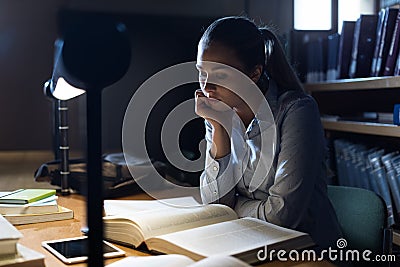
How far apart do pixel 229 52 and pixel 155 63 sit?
73 centimetres

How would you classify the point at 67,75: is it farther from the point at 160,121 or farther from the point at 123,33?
the point at 160,121

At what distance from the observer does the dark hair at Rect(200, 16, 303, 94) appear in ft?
3.49

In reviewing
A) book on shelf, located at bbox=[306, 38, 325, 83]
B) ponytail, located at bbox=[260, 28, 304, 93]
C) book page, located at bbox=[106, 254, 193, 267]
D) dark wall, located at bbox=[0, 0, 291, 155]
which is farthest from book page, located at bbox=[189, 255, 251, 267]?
book on shelf, located at bbox=[306, 38, 325, 83]

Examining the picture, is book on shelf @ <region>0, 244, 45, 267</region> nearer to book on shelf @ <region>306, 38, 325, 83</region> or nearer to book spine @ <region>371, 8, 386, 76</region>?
book spine @ <region>371, 8, 386, 76</region>

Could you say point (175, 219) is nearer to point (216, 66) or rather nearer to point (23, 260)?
point (23, 260)

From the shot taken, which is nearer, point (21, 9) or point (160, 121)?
point (21, 9)

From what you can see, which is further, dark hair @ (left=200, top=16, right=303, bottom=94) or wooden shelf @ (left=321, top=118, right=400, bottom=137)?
wooden shelf @ (left=321, top=118, right=400, bottom=137)

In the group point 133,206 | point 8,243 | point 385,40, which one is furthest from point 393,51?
point 8,243

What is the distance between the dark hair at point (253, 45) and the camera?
1063 mm

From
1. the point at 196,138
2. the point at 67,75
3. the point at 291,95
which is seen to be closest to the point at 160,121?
the point at 196,138

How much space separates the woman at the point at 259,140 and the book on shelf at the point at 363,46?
0.63m

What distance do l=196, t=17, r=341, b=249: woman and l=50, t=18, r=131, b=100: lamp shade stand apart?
75cm

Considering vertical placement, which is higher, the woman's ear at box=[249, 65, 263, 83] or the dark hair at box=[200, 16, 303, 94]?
the dark hair at box=[200, 16, 303, 94]

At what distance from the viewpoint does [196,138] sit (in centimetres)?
167
